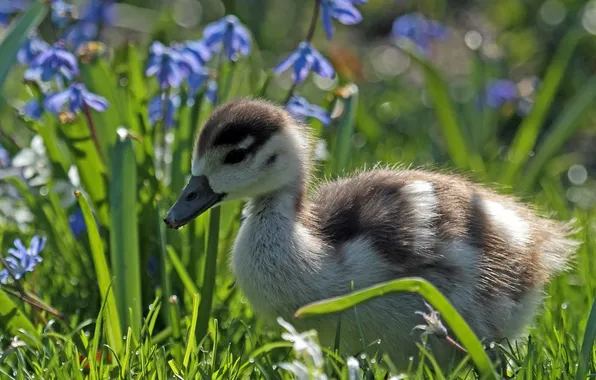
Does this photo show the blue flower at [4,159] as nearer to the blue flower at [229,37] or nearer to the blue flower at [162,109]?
the blue flower at [162,109]

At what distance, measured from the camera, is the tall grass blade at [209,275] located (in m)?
3.43

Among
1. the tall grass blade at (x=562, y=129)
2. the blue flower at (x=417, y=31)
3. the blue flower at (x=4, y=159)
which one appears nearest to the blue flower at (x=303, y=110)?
the blue flower at (x=4, y=159)

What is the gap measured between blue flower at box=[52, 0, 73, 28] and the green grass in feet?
0.98

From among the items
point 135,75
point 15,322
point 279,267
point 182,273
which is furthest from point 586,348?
point 135,75

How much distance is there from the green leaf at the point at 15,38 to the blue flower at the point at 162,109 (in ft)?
2.09

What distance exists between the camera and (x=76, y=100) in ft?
12.5

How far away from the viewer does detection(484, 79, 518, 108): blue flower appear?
5680 mm

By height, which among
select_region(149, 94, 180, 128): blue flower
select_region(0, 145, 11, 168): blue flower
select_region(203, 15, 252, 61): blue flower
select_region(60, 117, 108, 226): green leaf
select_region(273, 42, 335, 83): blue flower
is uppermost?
select_region(273, 42, 335, 83): blue flower

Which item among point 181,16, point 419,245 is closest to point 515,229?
point 419,245

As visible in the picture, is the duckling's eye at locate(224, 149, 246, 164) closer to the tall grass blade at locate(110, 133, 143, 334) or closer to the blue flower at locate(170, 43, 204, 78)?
the tall grass blade at locate(110, 133, 143, 334)

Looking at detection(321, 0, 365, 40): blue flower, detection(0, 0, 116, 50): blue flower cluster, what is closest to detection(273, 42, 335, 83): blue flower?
detection(321, 0, 365, 40): blue flower

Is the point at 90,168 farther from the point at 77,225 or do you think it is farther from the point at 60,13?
the point at 60,13

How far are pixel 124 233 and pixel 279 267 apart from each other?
A: 0.63m

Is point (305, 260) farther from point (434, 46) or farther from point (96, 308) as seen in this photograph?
point (434, 46)
